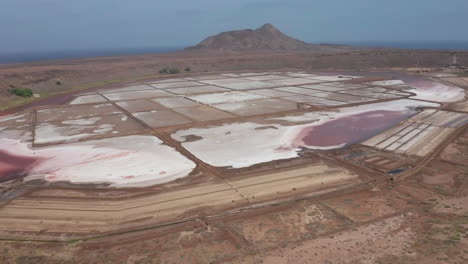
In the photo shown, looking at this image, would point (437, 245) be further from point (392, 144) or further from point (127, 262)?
point (392, 144)

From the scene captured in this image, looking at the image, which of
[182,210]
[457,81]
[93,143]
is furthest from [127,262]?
[457,81]

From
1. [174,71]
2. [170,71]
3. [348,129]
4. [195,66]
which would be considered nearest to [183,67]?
[195,66]

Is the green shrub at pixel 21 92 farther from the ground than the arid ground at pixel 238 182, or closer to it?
farther from the ground

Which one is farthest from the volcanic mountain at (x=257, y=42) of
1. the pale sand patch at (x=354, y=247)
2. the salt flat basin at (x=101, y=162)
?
the pale sand patch at (x=354, y=247)

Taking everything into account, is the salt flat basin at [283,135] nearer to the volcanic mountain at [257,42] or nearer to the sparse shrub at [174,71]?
the sparse shrub at [174,71]

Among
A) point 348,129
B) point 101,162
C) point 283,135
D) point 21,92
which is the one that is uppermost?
point 21,92

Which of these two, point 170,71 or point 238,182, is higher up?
point 170,71

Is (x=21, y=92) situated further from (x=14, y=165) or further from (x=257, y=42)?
(x=257, y=42)

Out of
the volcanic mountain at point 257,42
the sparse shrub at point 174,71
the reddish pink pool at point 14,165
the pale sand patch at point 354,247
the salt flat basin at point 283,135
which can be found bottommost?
the pale sand patch at point 354,247
